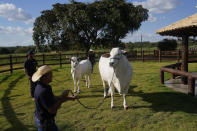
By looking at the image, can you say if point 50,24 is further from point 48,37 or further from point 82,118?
point 82,118

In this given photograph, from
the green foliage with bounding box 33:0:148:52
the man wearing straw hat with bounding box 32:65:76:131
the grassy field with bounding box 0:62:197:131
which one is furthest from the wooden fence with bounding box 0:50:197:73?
the man wearing straw hat with bounding box 32:65:76:131

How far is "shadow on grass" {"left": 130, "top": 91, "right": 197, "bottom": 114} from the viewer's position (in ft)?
18.6

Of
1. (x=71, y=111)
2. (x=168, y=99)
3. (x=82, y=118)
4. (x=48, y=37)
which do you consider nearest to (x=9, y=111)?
(x=71, y=111)

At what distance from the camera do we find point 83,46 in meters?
25.9

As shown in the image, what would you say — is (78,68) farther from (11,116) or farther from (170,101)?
(170,101)

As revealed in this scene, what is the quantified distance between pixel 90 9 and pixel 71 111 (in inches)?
762

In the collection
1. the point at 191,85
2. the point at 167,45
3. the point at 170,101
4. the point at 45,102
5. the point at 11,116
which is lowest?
the point at 11,116

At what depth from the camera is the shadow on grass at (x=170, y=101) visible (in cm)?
567

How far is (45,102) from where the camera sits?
2.57 m

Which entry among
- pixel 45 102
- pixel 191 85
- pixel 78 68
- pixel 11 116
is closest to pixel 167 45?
pixel 191 85

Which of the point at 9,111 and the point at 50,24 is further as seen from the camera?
the point at 50,24

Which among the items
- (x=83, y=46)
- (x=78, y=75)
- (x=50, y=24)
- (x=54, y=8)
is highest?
(x=54, y=8)

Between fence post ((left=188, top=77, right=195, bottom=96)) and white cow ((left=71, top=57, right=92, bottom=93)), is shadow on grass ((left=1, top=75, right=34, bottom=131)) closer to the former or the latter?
white cow ((left=71, top=57, right=92, bottom=93))

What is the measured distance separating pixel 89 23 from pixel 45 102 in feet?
70.2
